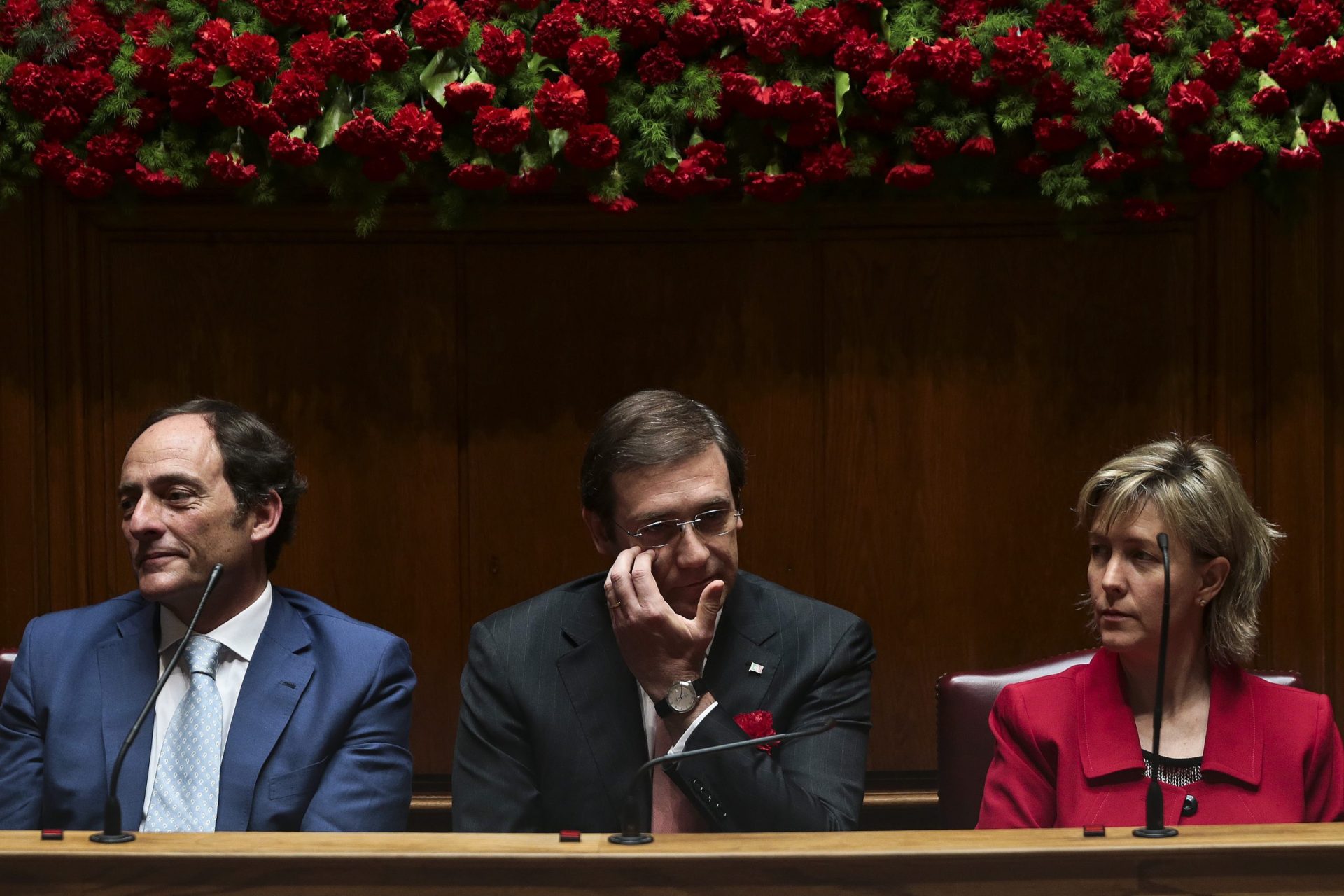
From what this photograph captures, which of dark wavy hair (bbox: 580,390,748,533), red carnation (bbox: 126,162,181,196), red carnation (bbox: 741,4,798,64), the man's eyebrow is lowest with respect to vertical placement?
the man's eyebrow

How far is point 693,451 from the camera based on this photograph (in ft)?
7.04

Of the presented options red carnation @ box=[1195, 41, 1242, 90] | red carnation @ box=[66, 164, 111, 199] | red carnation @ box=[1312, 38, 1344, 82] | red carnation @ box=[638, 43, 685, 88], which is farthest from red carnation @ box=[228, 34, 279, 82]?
red carnation @ box=[1312, 38, 1344, 82]

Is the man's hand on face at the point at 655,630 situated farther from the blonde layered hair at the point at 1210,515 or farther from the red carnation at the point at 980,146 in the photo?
the red carnation at the point at 980,146

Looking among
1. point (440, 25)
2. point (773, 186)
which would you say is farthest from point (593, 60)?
point (773, 186)

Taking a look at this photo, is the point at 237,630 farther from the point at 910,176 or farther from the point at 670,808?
the point at 910,176

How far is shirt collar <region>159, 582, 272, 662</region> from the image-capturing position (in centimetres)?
234

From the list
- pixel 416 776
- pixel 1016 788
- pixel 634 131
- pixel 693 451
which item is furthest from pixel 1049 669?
pixel 416 776

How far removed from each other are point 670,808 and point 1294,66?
2091 mm

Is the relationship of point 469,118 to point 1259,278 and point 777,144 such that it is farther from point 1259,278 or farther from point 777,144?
point 1259,278

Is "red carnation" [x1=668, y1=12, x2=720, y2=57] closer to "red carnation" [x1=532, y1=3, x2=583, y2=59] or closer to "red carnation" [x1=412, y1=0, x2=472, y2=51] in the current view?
"red carnation" [x1=532, y1=3, x2=583, y2=59]

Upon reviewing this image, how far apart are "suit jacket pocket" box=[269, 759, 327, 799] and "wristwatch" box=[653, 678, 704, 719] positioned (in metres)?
0.62

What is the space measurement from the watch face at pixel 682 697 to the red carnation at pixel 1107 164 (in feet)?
5.31

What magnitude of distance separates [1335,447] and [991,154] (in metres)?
1.09

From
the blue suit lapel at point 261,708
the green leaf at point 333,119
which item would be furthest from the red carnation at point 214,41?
the blue suit lapel at point 261,708
